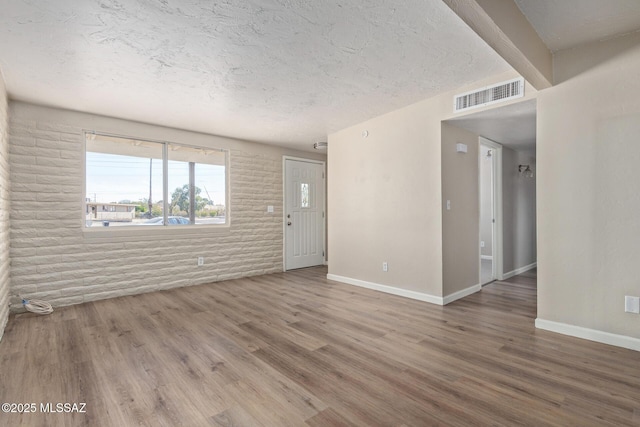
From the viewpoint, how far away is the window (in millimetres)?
4078

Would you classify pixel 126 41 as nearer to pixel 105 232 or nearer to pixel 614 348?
pixel 105 232

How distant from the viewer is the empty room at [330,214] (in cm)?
192

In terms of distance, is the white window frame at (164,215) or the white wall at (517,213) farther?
the white wall at (517,213)

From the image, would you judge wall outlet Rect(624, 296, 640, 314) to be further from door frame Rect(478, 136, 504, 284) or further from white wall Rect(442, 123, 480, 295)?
door frame Rect(478, 136, 504, 284)

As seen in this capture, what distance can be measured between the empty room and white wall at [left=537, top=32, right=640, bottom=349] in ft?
0.05

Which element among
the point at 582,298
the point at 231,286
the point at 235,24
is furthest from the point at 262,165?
the point at 582,298

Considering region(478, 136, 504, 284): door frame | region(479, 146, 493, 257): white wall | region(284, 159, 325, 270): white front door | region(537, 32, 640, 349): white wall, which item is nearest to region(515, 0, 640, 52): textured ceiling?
region(537, 32, 640, 349): white wall

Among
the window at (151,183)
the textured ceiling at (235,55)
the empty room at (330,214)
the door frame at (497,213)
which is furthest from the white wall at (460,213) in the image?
the window at (151,183)

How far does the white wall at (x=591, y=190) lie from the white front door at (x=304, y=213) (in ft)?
13.2

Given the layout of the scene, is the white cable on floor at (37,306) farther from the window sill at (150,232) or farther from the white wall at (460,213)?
the white wall at (460,213)


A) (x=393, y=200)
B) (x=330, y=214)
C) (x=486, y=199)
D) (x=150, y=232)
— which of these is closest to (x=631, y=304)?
A: (x=393, y=200)

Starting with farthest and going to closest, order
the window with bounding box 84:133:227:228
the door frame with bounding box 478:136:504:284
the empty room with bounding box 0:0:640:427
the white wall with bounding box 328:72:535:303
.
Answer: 1. the door frame with bounding box 478:136:504:284
2. the window with bounding box 84:133:227:228
3. the white wall with bounding box 328:72:535:303
4. the empty room with bounding box 0:0:640:427

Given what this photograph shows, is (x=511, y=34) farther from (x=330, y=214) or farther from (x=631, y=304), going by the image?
(x=330, y=214)

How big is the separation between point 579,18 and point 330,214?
11.9 ft
